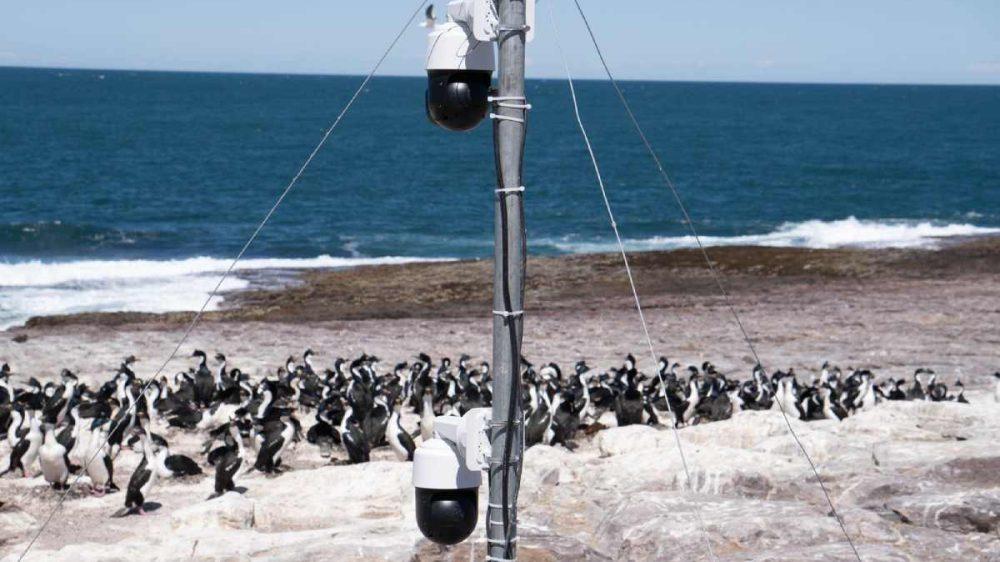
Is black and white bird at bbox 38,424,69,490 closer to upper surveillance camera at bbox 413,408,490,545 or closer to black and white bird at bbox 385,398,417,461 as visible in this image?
black and white bird at bbox 385,398,417,461

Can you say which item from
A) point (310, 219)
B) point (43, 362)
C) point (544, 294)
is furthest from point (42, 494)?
point (310, 219)

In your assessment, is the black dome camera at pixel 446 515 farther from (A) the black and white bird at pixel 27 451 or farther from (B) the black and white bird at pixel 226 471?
(A) the black and white bird at pixel 27 451

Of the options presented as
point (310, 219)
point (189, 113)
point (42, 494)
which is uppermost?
point (189, 113)

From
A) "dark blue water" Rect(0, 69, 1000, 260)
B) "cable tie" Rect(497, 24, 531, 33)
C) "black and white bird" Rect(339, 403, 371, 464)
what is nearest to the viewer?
"cable tie" Rect(497, 24, 531, 33)

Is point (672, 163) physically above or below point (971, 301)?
above

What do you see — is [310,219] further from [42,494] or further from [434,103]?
[434,103]

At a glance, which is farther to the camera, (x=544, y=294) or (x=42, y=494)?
(x=544, y=294)

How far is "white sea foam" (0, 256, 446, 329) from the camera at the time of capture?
35.1 meters

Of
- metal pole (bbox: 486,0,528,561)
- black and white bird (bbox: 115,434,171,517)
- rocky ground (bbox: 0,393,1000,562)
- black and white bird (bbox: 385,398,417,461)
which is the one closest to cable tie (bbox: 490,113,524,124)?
metal pole (bbox: 486,0,528,561)

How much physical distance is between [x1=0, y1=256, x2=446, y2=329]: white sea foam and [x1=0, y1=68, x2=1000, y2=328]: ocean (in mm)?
129

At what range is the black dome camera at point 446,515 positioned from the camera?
598cm

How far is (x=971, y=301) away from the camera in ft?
Result: 103

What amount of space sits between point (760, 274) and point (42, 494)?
89.8 ft

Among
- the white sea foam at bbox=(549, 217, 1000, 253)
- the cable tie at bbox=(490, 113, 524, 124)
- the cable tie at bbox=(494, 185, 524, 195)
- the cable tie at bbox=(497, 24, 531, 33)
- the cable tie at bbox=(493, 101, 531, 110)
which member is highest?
the cable tie at bbox=(497, 24, 531, 33)
